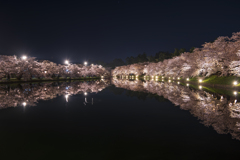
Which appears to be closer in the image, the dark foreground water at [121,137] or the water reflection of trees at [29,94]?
the dark foreground water at [121,137]

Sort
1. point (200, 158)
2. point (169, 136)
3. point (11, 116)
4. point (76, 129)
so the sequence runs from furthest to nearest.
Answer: point (11, 116) < point (76, 129) < point (169, 136) < point (200, 158)

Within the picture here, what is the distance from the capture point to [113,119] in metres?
9.60

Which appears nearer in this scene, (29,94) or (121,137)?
(121,137)

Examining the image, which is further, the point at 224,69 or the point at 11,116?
the point at 224,69

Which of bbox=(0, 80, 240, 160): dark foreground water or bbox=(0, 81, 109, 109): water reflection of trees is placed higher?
bbox=(0, 81, 109, 109): water reflection of trees

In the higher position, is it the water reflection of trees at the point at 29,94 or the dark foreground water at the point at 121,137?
the water reflection of trees at the point at 29,94

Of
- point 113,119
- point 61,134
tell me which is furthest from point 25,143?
point 113,119

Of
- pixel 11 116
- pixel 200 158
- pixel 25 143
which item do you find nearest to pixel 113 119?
pixel 25 143

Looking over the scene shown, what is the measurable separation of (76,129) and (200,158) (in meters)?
5.62

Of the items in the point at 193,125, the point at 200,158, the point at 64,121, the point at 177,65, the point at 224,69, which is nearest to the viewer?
the point at 200,158

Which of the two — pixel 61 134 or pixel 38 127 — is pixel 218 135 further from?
pixel 38 127

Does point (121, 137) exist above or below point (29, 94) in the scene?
below

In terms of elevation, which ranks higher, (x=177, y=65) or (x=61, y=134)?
(x=177, y=65)

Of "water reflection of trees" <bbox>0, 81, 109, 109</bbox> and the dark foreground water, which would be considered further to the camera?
"water reflection of trees" <bbox>0, 81, 109, 109</bbox>
